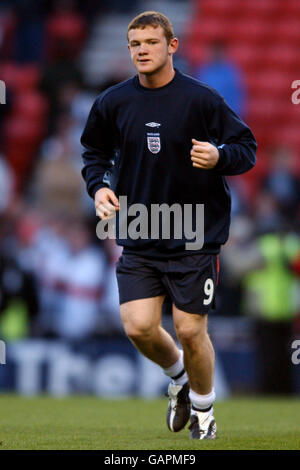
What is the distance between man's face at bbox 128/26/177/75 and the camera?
570 cm

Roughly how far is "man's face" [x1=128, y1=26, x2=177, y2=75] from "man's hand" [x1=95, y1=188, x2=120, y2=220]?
665 mm

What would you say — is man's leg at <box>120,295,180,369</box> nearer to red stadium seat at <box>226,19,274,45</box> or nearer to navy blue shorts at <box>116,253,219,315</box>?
navy blue shorts at <box>116,253,219,315</box>

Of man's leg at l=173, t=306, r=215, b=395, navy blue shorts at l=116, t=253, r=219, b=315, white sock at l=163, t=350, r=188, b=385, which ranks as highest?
navy blue shorts at l=116, t=253, r=219, b=315

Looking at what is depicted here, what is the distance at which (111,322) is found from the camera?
10.7 m

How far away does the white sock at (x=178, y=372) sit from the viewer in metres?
6.21

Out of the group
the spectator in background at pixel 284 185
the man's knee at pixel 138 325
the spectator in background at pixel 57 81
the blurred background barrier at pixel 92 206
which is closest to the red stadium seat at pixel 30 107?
the blurred background barrier at pixel 92 206

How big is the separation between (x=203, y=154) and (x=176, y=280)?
2.43ft

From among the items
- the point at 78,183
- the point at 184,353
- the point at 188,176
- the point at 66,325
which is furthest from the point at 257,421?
the point at 78,183

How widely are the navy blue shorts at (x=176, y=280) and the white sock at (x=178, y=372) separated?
50 centimetres

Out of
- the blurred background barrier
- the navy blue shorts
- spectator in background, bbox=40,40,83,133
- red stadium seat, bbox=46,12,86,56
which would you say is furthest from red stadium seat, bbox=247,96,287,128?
the navy blue shorts

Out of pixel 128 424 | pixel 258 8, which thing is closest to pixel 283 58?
pixel 258 8

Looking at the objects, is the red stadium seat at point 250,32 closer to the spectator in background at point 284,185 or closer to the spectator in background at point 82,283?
the spectator in background at point 284,185

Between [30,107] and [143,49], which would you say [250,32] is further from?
[143,49]

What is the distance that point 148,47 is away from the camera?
224 inches
